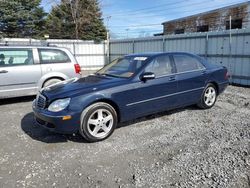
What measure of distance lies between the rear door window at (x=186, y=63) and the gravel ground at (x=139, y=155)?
107 centimetres

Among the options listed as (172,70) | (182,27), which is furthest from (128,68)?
(182,27)

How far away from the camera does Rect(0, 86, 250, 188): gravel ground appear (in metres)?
2.96

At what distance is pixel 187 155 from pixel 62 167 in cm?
180

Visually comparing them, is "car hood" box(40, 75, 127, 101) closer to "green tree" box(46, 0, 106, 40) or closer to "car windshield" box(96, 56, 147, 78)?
"car windshield" box(96, 56, 147, 78)

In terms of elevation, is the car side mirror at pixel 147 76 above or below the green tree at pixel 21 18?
below

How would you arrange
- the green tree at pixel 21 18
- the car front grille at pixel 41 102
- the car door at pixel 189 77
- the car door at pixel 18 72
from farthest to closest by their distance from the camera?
1. the green tree at pixel 21 18
2. the car door at pixel 18 72
3. the car door at pixel 189 77
4. the car front grille at pixel 41 102

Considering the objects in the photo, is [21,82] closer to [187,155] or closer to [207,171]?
[187,155]

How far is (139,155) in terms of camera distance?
3.61 m

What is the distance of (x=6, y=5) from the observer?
26.6 m

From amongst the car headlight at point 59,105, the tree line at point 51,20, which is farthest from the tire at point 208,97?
the tree line at point 51,20

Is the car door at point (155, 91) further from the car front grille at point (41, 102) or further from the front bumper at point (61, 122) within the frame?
the car front grille at point (41, 102)

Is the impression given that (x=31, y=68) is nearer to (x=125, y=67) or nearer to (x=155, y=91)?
(x=125, y=67)

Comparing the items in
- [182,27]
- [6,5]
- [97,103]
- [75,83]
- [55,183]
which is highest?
[6,5]

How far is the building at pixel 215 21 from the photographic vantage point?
1507 centimetres
